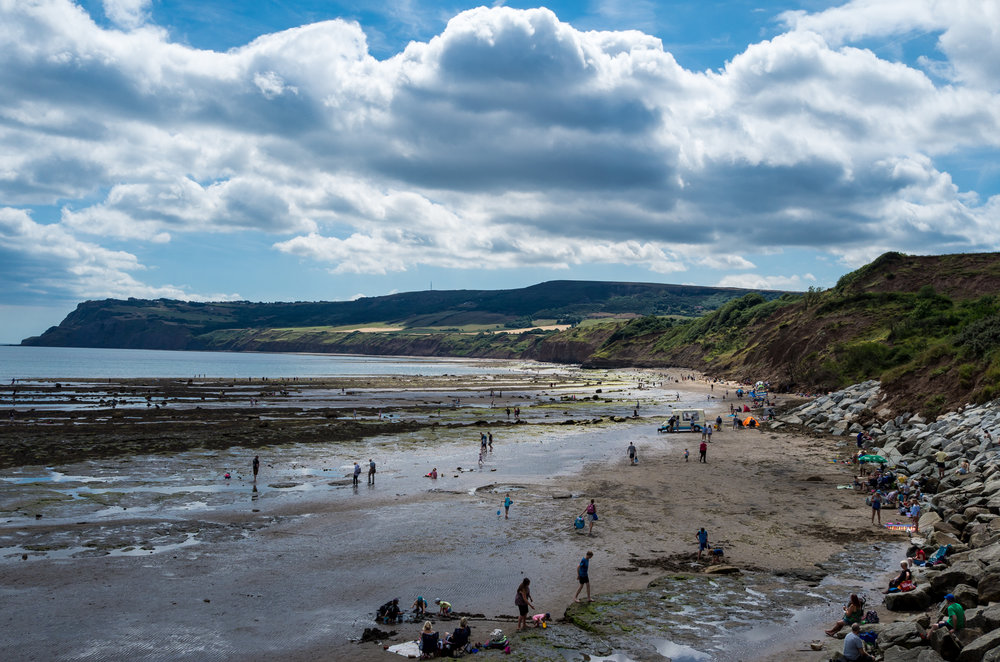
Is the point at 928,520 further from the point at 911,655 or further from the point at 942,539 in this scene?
the point at 911,655

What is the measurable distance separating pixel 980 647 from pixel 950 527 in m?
12.5

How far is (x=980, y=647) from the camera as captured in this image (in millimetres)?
11820

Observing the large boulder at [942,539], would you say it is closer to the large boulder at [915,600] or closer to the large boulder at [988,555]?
the large boulder at [988,555]

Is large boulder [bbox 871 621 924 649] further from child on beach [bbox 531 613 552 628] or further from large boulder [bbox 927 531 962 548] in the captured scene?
large boulder [bbox 927 531 962 548]

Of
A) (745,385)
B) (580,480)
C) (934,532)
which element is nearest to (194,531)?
(580,480)

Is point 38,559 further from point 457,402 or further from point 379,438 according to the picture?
point 457,402

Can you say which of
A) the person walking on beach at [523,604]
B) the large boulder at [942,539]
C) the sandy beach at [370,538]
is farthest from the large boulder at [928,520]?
the person walking on beach at [523,604]

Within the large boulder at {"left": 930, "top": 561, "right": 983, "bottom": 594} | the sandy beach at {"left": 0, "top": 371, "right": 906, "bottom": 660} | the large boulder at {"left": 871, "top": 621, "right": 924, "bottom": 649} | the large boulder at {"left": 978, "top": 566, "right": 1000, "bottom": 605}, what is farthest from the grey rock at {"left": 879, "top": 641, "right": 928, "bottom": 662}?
the large boulder at {"left": 930, "top": 561, "right": 983, "bottom": 594}

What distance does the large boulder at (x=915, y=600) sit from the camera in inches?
642

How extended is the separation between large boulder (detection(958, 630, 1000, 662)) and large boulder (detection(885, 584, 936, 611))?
15.0 feet

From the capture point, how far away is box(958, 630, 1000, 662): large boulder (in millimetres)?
11766

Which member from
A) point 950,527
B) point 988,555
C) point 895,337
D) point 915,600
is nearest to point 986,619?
point 915,600

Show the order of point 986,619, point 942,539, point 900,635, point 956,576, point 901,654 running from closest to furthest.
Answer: point 986,619, point 901,654, point 900,635, point 956,576, point 942,539

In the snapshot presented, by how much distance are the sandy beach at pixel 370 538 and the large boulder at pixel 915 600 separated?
160 cm
